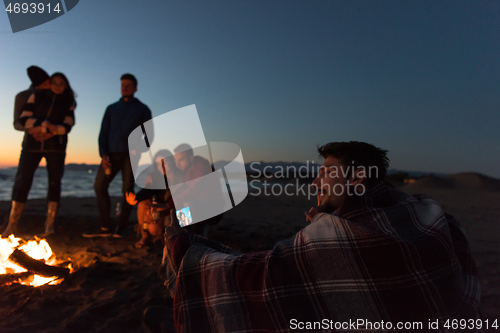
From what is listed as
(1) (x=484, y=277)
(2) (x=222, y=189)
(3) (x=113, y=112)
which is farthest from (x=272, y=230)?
(3) (x=113, y=112)

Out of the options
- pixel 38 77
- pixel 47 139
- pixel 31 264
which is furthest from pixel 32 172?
pixel 31 264

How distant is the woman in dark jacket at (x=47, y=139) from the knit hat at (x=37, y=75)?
0.33ft

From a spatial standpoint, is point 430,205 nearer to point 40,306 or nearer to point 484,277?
point 484,277

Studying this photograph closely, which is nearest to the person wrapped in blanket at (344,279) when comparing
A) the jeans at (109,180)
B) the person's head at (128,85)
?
the jeans at (109,180)

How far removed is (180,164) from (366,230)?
3.06 m

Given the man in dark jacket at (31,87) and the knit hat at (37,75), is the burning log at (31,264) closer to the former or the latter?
the man in dark jacket at (31,87)

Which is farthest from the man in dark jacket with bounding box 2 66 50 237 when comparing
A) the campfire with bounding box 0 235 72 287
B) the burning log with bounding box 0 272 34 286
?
the burning log with bounding box 0 272 34 286

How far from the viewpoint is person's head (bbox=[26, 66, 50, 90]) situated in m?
3.82

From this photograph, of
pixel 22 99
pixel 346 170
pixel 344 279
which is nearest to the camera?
pixel 344 279

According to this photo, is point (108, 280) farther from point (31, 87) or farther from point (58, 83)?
point (31, 87)

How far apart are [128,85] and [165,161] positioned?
1.25 metres

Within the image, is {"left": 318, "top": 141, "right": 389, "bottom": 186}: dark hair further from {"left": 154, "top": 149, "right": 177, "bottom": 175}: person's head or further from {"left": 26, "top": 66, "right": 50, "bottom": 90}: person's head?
{"left": 26, "top": 66, "right": 50, "bottom": 90}: person's head

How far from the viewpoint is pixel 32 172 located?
3.84 m

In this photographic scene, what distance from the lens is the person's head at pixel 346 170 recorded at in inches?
59.9
